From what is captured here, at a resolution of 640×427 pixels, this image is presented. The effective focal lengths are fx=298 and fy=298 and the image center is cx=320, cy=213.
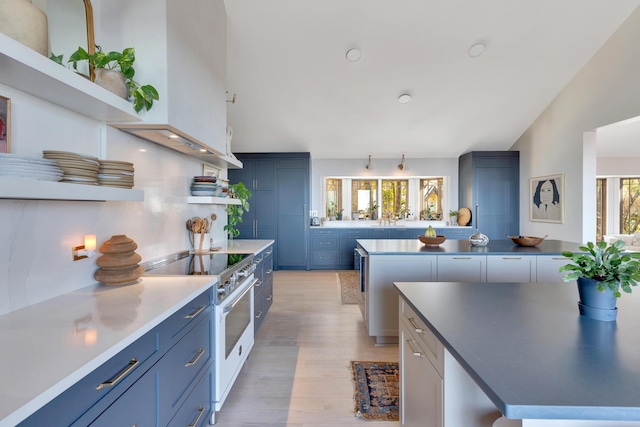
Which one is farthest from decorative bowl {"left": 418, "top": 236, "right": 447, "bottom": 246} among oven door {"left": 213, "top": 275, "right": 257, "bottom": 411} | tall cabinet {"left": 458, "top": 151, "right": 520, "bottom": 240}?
tall cabinet {"left": 458, "top": 151, "right": 520, "bottom": 240}

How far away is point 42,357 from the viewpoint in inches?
31.8

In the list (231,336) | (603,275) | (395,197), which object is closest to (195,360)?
(231,336)

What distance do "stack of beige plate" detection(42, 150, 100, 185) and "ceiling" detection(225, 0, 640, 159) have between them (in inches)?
101

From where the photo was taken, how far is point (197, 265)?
2115 mm

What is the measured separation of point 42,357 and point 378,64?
13.5 feet

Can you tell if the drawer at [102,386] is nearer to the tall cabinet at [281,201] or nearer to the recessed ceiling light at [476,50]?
the recessed ceiling light at [476,50]

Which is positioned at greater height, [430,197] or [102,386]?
[430,197]

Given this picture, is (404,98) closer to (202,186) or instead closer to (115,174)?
(202,186)

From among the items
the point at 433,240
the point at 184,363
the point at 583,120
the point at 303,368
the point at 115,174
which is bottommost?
the point at 303,368

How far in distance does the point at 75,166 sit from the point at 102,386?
0.88m

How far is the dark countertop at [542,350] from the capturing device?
655mm

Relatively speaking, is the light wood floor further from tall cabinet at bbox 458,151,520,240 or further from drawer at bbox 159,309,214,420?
tall cabinet at bbox 458,151,520,240

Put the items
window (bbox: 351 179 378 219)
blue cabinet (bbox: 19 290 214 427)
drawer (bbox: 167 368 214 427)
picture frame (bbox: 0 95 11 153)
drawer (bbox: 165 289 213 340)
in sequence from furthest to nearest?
window (bbox: 351 179 378 219) < drawer (bbox: 167 368 214 427) < drawer (bbox: 165 289 213 340) < picture frame (bbox: 0 95 11 153) < blue cabinet (bbox: 19 290 214 427)

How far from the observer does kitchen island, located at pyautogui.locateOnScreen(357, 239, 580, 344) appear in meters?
2.78
